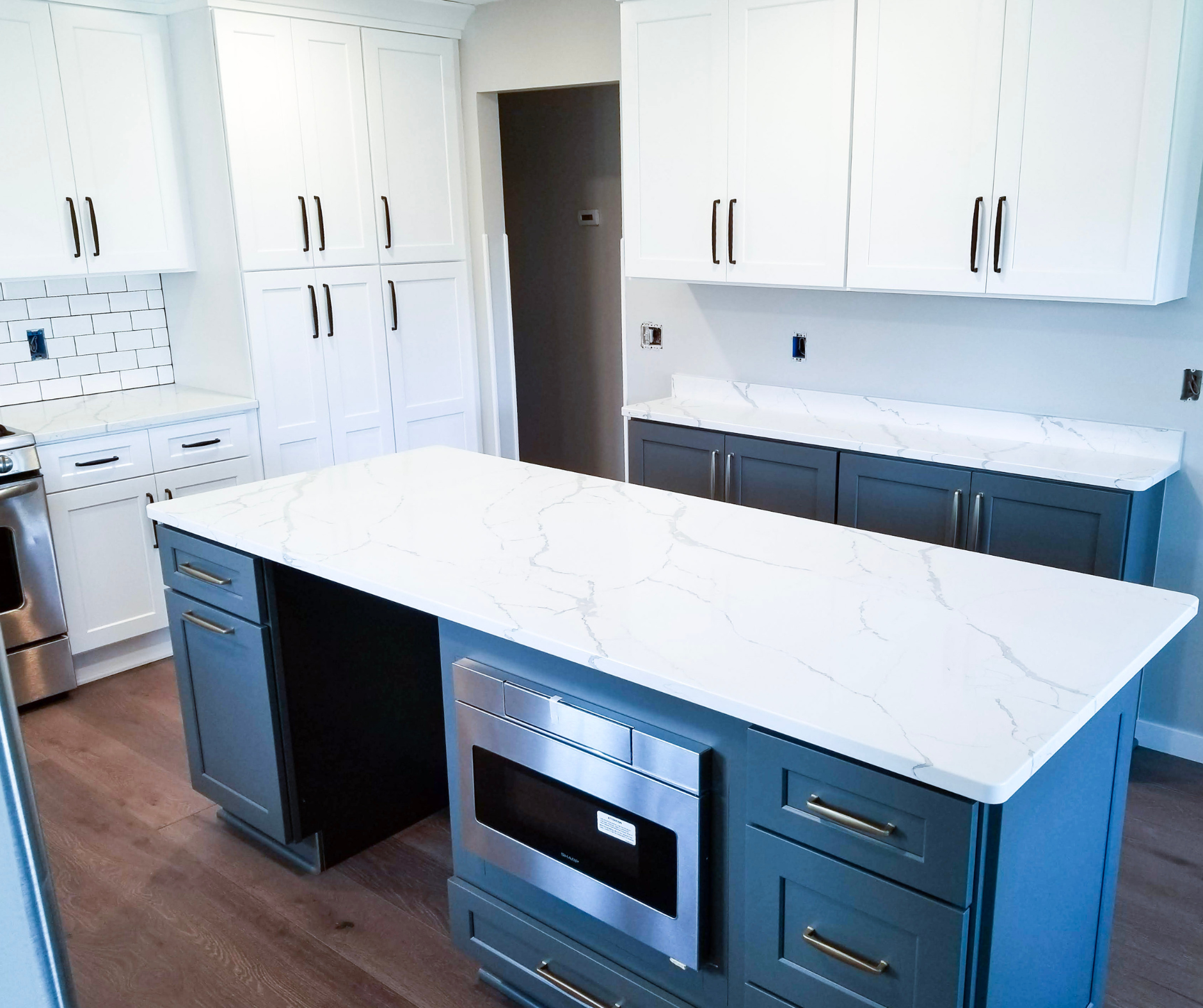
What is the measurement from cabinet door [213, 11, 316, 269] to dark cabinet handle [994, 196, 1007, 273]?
Result: 2651 millimetres

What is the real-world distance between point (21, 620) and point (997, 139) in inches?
136

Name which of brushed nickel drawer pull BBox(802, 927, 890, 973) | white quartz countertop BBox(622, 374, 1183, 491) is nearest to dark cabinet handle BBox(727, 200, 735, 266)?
white quartz countertop BBox(622, 374, 1183, 491)

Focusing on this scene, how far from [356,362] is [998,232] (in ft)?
8.82

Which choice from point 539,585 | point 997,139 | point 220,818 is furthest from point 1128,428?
point 220,818

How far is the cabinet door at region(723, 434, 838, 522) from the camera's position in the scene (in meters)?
3.50

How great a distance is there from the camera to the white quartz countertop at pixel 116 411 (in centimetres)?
369

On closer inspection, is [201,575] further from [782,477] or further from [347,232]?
[347,232]

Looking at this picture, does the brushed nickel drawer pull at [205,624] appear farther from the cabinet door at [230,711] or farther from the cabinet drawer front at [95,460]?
the cabinet drawer front at [95,460]

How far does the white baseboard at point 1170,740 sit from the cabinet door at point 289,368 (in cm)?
324

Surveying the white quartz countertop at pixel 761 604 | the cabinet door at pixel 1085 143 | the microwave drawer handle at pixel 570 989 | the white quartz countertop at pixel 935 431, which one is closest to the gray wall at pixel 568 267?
the white quartz countertop at pixel 935 431

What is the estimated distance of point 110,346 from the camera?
4.34m

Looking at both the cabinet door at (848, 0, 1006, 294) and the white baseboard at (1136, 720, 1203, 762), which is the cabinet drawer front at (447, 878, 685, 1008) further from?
the cabinet door at (848, 0, 1006, 294)

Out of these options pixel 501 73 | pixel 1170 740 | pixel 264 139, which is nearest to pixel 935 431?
pixel 1170 740

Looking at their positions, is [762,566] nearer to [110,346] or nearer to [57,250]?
[57,250]
